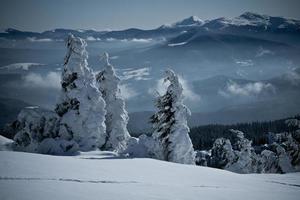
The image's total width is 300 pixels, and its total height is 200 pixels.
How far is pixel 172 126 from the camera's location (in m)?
41.0

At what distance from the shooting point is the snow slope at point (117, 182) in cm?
1481

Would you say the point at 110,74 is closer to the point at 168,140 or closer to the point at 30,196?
the point at 168,140

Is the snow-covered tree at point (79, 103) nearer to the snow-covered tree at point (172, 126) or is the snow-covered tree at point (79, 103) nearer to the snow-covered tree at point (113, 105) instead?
the snow-covered tree at point (113, 105)

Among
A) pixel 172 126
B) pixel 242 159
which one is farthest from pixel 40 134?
pixel 242 159

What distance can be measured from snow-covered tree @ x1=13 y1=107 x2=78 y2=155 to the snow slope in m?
14.8

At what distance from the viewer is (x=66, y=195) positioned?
562 inches

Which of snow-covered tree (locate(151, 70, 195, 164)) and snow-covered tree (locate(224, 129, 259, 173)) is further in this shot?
snow-covered tree (locate(224, 129, 259, 173))

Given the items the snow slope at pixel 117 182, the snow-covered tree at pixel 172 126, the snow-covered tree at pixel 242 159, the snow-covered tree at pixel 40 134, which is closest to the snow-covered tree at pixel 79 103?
the snow-covered tree at pixel 40 134

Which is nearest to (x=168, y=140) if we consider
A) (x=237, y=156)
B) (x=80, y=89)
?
(x=80, y=89)

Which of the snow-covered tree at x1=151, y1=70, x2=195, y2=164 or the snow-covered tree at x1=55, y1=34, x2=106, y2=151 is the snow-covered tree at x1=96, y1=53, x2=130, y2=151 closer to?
the snow-covered tree at x1=55, y1=34, x2=106, y2=151

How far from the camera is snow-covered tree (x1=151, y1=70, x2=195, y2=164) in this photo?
4069cm

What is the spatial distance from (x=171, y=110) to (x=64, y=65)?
1348 cm

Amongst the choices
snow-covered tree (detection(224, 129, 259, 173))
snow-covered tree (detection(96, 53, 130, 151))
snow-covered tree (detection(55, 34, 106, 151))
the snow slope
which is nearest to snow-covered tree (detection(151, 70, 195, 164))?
snow-covered tree (detection(55, 34, 106, 151))

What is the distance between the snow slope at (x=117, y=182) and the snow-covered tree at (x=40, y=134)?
1480 centimetres
